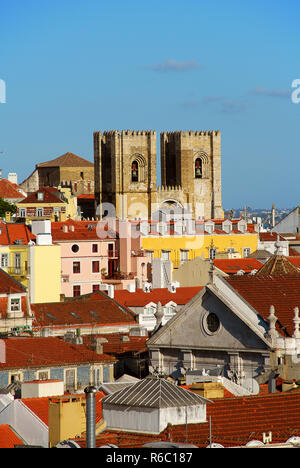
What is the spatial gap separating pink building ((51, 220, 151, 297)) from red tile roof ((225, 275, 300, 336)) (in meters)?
43.3

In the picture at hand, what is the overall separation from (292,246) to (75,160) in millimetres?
69697

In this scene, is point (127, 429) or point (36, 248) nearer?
point (127, 429)

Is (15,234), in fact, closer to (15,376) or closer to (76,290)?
(76,290)

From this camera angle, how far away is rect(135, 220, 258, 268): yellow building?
347ft

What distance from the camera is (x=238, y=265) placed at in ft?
295

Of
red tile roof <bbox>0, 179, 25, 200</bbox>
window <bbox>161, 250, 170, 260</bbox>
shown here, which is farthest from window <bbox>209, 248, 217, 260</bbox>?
red tile roof <bbox>0, 179, 25, 200</bbox>

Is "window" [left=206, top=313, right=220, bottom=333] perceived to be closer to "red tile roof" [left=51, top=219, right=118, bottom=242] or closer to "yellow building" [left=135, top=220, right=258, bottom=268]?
"red tile roof" [left=51, top=219, right=118, bottom=242]

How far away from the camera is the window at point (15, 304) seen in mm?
58844

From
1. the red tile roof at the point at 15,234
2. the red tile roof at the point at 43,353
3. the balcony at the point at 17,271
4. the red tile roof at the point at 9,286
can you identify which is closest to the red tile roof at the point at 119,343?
the red tile roof at the point at 43,353
